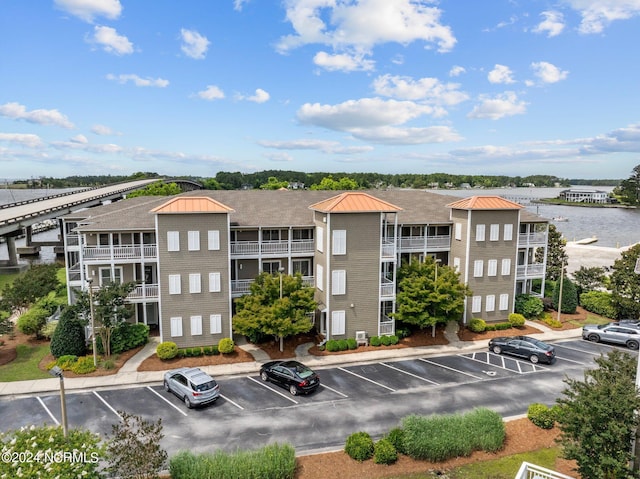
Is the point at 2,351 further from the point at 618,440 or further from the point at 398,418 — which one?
the point at 618,440

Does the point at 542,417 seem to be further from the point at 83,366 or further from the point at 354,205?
the point at 83,366

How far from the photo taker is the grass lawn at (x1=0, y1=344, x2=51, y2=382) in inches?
1021

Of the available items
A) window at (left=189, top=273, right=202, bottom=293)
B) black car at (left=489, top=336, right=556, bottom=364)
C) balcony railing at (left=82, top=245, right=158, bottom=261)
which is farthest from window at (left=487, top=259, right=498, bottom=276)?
balcony railing at (left=82, top=245, right=158, bottom=261)

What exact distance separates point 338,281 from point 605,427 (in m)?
18.7

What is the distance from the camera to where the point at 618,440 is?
14406 millimetres

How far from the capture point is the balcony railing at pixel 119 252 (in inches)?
1183

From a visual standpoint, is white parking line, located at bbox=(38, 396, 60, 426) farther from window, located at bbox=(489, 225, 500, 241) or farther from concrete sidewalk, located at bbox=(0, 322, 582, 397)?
window, located at bbox=(489, 225, 500, 241)

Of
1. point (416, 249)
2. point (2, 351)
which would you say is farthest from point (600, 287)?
point (2, 351)

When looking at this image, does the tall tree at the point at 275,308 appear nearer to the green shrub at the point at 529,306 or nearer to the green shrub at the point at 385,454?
the green shrub at the point at 385,454

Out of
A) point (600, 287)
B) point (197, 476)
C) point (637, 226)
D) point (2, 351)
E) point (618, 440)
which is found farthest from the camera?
point (637, 226)

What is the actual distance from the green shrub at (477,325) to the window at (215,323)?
19.1m

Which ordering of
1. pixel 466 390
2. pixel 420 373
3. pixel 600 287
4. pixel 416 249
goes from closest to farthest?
pixel 466 390, pixel 420 373, pixel 416 249, pixel 600 287

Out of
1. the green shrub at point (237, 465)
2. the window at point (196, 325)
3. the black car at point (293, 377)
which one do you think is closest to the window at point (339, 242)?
the black car at point (293, 377)

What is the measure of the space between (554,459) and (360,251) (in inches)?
677
